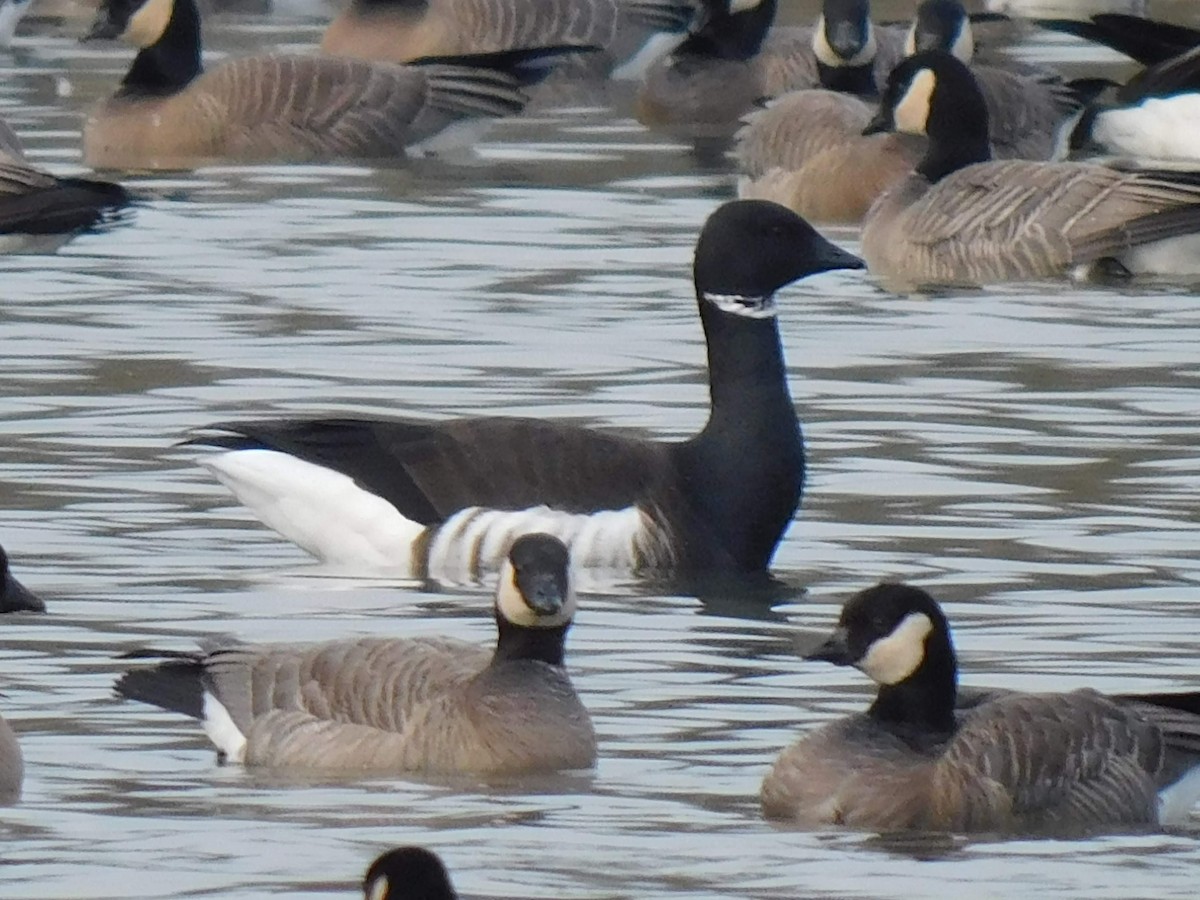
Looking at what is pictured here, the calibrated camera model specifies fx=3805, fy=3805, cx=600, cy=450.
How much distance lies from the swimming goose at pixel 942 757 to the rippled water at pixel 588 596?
0.12 metres

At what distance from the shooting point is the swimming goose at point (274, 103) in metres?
23.1

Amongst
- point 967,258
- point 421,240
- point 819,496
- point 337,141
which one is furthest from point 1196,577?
point 337,141

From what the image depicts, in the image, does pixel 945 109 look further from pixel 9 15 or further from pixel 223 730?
pixel 223 730

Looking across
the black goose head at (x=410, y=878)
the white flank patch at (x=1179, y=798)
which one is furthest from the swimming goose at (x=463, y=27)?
the black goose head at (x=410, y=878)

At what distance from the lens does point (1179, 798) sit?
9117 mm

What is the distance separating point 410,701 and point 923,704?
131 centimetres

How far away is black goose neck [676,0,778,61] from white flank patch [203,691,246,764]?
54.4 feet

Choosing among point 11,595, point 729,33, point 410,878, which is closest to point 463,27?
point 729,33

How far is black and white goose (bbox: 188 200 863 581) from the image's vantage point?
11.9 metres

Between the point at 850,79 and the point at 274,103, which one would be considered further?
the point at 850,79

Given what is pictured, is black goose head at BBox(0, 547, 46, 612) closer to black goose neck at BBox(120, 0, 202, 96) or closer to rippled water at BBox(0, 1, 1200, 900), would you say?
rippled water at BBox(0, 1, 1200, 900)

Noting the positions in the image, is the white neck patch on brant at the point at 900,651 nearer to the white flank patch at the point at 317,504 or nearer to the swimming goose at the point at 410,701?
the swimming goose at the point at 410,701

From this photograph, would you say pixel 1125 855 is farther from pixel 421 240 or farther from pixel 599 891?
pixel 421 240

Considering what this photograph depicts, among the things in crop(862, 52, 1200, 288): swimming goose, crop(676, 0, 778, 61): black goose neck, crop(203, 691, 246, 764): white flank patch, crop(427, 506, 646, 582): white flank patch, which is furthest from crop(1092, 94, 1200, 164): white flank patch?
crop(203, 691, 246, 764): white flank patch
